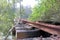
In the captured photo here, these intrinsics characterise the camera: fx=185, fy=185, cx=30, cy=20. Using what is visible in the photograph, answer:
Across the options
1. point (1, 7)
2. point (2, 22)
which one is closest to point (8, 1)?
point (1, 7)

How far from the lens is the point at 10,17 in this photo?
87.0 feet

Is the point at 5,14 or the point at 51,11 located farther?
the point at 5,14

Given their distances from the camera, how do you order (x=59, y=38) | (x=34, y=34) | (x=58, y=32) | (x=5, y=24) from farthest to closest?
(x=5, y=24)
(x=34, y=34)
(x=58, y=32)
(x=59, y=38)

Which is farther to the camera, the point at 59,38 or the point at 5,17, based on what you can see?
the point at 5,17

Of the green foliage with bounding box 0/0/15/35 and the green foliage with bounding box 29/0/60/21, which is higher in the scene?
the green foliage with bounding box 29/0/60/21

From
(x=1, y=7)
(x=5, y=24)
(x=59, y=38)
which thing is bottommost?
(x=5, y=24)

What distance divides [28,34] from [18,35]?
228mm

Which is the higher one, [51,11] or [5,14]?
[51,11]

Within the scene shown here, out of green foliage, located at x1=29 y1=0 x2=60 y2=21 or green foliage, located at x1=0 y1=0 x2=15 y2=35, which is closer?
green foliage, located at x1=29 y1=0 x2=60 y2=21

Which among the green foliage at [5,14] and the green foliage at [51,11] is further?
the green foliage at [5,14]

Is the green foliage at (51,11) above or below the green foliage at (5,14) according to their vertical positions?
above

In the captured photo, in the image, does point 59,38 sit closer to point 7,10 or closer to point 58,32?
point 58,32

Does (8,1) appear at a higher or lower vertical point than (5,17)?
higher

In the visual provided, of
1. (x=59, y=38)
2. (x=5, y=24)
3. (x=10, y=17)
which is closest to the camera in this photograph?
(x=59, y=38)
